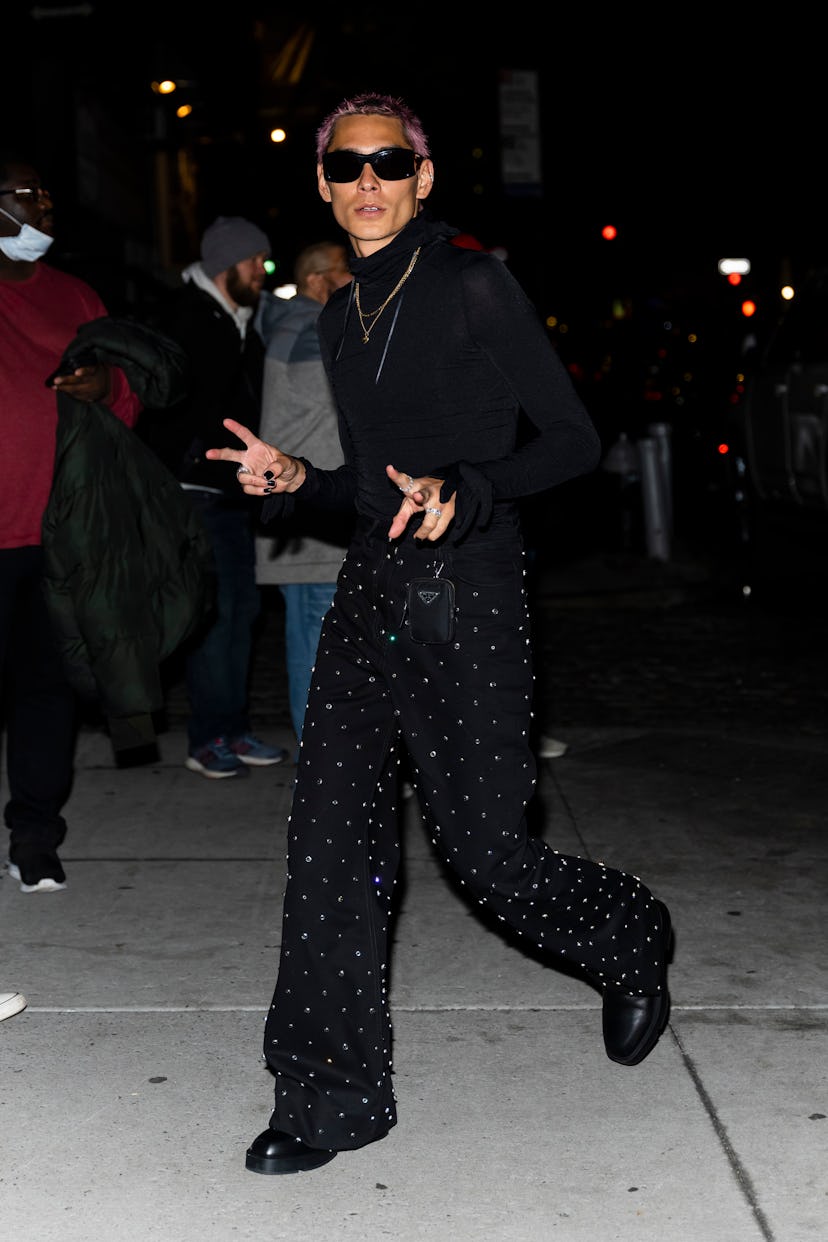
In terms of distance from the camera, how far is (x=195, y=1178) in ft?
10.8

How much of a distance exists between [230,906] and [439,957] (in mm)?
769

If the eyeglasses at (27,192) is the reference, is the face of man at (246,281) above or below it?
below

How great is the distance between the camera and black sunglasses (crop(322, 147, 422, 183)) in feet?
10.9

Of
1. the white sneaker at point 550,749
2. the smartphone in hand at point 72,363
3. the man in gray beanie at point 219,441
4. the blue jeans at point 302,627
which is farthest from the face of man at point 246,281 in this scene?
the white sneaker at point 550,749

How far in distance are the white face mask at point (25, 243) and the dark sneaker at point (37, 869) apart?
1.75 metres

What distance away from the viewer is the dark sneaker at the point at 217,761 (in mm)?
6566

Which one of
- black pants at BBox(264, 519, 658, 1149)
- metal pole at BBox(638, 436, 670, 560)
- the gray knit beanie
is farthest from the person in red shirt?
metal pole at BBox(638, 436, 670, 560)

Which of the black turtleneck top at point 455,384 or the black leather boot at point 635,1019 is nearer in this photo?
the black turtleneck top at point 455,384

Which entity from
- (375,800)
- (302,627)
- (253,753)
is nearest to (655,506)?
(253,753)

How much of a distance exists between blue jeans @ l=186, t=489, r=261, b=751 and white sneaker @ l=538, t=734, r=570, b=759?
1215mm

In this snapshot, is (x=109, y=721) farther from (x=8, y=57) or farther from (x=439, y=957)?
(x=8, y=57)

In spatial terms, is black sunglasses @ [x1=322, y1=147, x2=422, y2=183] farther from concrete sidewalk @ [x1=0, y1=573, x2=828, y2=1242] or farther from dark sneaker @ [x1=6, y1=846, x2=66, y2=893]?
dark sneaker @ [x1=6, y1=846, x2=66, y2=893]

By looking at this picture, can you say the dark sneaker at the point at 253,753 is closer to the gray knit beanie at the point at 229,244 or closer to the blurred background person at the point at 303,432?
the blurred background person at the point at 303,432

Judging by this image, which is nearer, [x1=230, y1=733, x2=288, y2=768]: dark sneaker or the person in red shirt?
the person in red shirt
